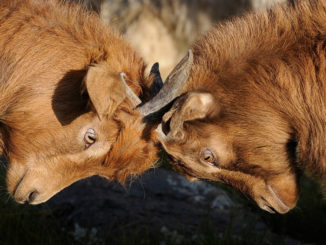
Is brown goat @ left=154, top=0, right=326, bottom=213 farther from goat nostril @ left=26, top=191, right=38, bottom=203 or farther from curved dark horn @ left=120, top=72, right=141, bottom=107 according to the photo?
goat nostril @ left=26, top=191, right=38, bottom=203

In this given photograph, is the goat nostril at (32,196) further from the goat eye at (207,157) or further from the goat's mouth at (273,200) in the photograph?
the goat's mouth at (273,200)

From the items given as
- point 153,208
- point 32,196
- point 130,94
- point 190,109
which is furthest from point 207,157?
point 153,208

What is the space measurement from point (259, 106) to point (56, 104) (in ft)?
4.65

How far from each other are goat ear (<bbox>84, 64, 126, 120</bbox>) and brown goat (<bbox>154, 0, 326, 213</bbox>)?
15.5 inches

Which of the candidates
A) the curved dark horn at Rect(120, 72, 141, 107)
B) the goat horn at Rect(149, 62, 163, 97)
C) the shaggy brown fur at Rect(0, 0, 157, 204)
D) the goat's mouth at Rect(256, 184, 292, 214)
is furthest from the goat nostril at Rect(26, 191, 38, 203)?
the goat's mouth at Rect(256, 184, 292, 214)

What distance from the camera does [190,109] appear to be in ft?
14.0

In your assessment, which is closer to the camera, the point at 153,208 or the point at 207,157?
the point at 207,157

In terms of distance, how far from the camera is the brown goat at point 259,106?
4297mm

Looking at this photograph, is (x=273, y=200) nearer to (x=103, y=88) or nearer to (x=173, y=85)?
(x=173, y=85)

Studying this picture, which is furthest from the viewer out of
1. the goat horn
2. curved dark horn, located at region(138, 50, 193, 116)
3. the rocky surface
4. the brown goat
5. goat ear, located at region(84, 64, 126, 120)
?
the rocky surface

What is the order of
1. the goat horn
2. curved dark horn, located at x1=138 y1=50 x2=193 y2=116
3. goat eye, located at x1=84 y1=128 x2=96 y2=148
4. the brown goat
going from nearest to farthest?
1. curved dark horn, located at x1=138 y1=50 x2=193 y2=116
2. the brown goat
3. goat eye, located at x1=84 y1=128 x2=96 y2=148
4. the goat horn

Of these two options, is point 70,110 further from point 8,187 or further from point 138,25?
point 138,25

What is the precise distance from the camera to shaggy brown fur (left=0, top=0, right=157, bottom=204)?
439 centimetres

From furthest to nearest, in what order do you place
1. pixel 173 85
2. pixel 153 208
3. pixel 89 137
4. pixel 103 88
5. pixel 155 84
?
pixel 153 208 < pixel 155 84 < pixel 89 137 < pixel 173 85 < pixel 103 88
